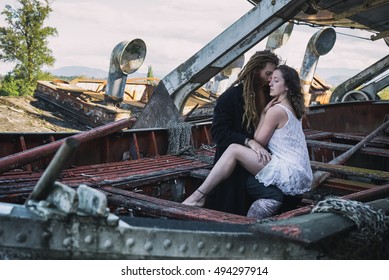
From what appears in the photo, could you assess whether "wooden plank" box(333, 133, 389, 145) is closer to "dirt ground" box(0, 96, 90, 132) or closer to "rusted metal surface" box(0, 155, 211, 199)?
"rusted metal surface" box(0, 155, 211, 199)

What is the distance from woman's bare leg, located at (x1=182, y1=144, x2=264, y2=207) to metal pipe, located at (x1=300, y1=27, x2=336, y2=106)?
16.3 meters

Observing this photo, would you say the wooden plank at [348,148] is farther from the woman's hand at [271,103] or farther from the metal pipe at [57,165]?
the metal pipe at [57,165]

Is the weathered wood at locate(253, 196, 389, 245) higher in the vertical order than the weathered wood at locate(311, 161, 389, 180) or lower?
lower

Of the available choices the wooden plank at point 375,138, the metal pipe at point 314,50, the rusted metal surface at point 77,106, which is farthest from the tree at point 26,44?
the wooden plank at point 375,138

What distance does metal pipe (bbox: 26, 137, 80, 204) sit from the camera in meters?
1.81

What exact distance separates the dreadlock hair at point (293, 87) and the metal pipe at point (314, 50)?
52.7 ft

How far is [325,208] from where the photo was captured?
8.09ft

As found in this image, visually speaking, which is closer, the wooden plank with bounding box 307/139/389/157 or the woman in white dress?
the woman in white dress

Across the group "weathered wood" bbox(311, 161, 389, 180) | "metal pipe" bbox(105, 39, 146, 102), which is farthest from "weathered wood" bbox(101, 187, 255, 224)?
"metal pipe" bbox(105, 39, 146, 102)

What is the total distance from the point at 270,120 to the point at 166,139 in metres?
2.78

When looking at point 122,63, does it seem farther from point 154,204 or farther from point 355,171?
point 154,204

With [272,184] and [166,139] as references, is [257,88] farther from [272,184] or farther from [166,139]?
[166,139]

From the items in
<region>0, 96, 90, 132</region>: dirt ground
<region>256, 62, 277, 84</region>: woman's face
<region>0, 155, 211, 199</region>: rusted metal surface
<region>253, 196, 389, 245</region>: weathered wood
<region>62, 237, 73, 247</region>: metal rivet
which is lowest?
<region>62, 237, 73, 247</region>: metal rivet

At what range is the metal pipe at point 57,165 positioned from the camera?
181 centimetres
